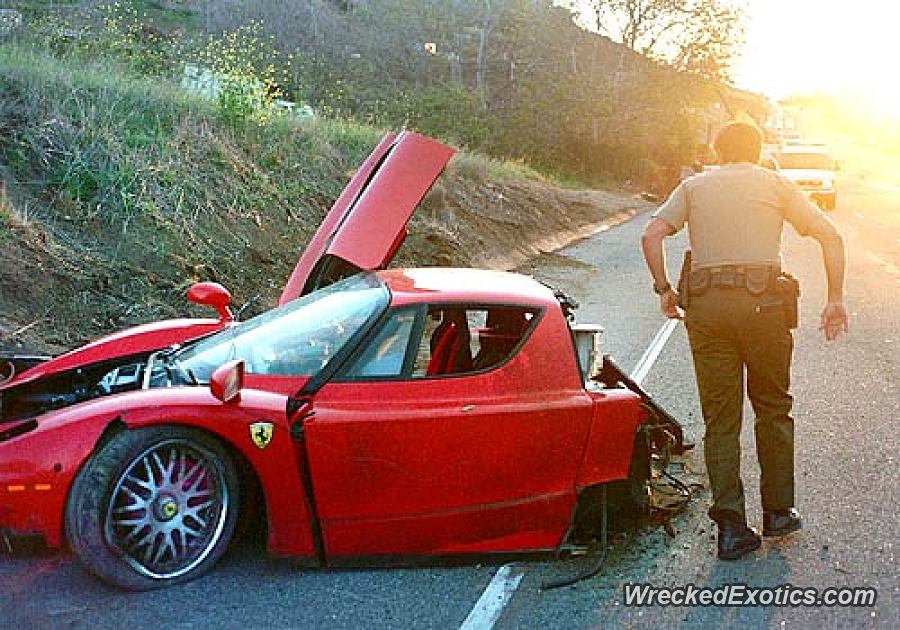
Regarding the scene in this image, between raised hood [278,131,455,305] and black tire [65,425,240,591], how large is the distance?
2.08 metres

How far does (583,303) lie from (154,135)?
566cm

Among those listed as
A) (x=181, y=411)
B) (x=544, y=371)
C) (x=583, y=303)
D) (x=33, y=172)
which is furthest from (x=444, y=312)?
(x=583, y=303)

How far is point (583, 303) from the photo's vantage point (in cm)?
1348

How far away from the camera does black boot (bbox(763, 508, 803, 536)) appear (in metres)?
5.09

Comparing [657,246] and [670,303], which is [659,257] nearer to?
[657,246]

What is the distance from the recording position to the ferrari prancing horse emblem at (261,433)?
432cm

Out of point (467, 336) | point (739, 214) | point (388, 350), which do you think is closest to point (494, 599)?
point (388, 350)

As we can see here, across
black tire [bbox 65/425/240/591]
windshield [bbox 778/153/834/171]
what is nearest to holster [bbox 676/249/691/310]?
black tire [bbox 65/425/240/591]

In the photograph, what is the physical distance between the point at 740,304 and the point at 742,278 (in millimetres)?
121

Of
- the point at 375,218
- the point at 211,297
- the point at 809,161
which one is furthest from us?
the point at 809,161

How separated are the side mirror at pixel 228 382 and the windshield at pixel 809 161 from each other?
30.4 meters

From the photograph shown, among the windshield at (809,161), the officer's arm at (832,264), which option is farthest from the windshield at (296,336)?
the windshield at (809,161)

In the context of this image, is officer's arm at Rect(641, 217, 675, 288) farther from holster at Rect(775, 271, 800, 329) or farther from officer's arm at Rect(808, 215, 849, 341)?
officer's arm at Rect(808, 215, 849, 341)

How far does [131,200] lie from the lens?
10.4 m
